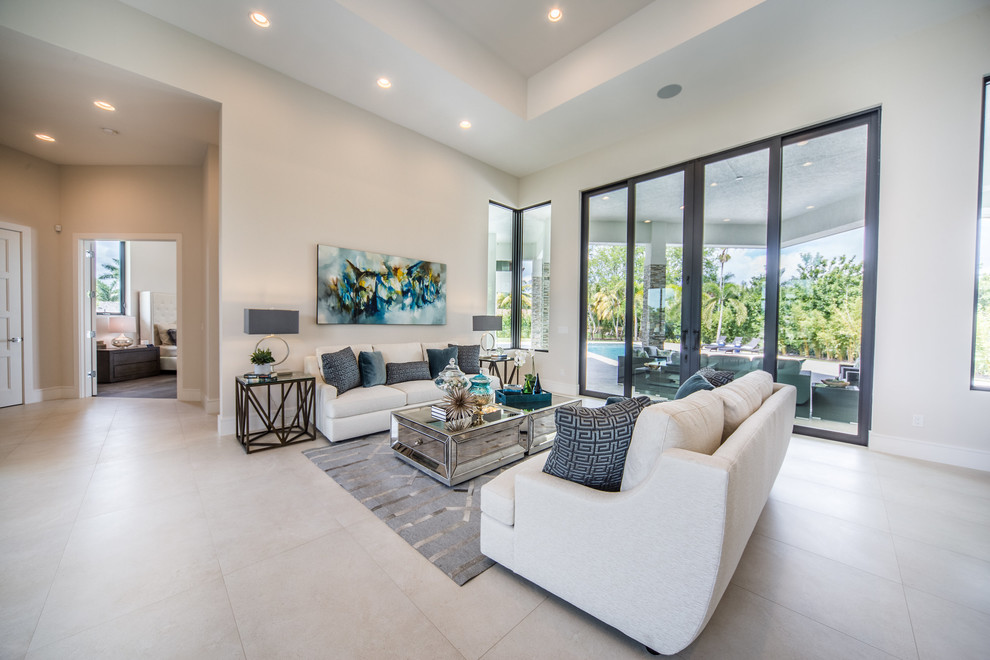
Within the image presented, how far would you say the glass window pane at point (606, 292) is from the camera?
17.7 ft

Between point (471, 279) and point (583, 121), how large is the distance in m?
2.75

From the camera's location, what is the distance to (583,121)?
477cm

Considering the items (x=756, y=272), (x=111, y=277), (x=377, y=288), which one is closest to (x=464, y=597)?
(x=377, y=288)

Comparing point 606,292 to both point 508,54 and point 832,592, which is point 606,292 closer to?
point 508,54

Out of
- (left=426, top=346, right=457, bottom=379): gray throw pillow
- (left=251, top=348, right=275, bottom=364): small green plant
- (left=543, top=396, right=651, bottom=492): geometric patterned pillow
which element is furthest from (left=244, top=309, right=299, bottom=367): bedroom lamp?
(left=543, top=396, right=651, bottom=492): geometric patterned pillow

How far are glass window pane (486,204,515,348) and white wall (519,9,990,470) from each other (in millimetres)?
4128

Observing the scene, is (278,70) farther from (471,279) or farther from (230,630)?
(230,630)

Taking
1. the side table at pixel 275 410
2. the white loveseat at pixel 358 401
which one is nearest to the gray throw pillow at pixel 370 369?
the white loveseat at pixel 358 401

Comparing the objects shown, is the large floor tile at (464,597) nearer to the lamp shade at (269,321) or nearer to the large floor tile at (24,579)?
the large floor tile at (24,579)

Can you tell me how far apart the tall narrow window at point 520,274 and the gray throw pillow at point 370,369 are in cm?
264

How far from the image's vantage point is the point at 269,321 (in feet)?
11.3

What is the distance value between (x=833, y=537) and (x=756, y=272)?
3017 millimetres

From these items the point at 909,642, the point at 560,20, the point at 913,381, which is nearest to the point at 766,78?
the point at 560,20

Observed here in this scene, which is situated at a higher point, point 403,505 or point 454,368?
point 454,368
